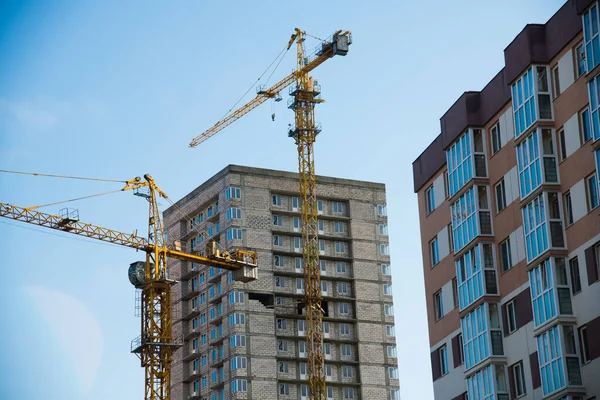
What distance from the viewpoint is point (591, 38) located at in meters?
53.5

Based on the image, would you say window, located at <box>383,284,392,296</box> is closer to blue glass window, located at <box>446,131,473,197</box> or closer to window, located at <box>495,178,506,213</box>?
blue glass window, located at <box>446,131,473,197</box>

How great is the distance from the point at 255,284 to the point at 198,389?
43.6 ft

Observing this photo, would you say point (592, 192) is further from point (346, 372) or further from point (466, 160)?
point (346, 372)

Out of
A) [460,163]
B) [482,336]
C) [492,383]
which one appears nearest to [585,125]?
[460,163]

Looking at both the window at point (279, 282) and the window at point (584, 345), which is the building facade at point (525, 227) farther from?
the window at point (279, 282)

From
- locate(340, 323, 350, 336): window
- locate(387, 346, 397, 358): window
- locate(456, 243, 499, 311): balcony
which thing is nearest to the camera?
locate(456, 243, 499, 311): balcony

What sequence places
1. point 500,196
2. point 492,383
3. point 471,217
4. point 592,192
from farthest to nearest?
1. point 471,217
2. point 500,196
3. point 492,383
4. point 592,192

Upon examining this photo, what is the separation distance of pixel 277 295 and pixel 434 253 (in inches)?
2622

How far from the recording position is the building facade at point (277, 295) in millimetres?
131375

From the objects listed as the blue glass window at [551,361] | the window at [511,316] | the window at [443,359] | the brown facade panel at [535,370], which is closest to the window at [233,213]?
the window at [443,359]

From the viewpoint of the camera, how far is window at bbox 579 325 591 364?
53.2 m

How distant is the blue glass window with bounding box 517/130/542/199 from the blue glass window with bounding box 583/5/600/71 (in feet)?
16.7

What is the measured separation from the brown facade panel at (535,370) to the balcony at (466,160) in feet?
33.7

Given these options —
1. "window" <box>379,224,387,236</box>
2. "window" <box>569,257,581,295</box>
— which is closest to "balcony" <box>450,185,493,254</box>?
"window" <box>569,257,581,295</box>
